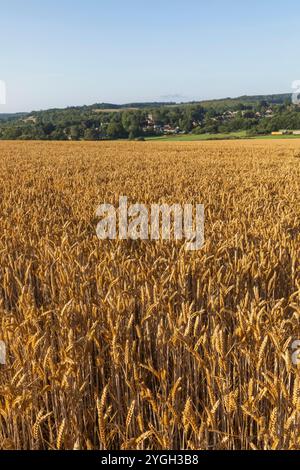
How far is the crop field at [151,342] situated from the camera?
1.81 m

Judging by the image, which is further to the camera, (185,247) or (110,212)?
(110,212)

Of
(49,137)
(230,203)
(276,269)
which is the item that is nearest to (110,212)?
(230,203)

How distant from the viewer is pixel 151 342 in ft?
9.18

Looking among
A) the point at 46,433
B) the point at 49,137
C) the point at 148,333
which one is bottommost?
the point at 46,433

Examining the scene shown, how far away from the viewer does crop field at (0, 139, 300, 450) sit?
1814mm

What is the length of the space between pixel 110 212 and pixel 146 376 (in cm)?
459

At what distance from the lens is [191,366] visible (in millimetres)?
2516
